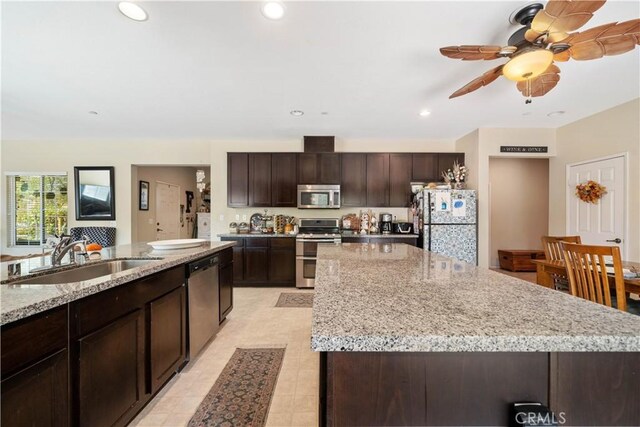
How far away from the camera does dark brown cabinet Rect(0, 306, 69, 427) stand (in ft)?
2.94

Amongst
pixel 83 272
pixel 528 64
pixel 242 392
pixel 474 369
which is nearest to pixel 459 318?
pixel 474 369

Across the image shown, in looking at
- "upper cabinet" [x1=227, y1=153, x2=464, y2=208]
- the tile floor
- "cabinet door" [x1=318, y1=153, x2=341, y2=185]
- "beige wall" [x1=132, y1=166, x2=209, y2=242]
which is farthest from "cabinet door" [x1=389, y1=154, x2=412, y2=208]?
"beige wall" [x1=132, y1=166, x2=209, y2=242]

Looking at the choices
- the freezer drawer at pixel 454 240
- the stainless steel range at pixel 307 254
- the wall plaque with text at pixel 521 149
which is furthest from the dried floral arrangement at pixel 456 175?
the stainless steel range at pixel 307 254

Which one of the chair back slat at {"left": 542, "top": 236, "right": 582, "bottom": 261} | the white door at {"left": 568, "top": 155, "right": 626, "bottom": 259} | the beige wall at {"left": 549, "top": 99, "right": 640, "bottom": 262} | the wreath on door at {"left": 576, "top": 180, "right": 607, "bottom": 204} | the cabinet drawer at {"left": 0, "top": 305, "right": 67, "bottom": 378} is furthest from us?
the wreath on door at {"left": 576, "top": 180, "right": 607, "bottom": 204}

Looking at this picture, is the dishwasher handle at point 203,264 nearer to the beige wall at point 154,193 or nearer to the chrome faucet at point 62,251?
the chrome faucet at point 62,251

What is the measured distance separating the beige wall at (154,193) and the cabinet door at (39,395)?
4.72 metres

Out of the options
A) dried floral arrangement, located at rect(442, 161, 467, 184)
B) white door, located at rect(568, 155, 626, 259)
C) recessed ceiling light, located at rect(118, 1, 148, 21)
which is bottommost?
white door, located at rect(568, 155, 626, 259)

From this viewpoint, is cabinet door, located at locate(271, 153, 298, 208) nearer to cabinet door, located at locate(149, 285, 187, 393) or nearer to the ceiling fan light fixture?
cabinet door, located at locate(149, 285, 187, 393)

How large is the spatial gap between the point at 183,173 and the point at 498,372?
7873 millimetres

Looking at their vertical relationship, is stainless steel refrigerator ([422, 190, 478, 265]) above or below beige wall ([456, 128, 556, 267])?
below

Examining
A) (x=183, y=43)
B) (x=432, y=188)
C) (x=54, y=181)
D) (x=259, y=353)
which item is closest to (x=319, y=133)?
(x=432, y=188)

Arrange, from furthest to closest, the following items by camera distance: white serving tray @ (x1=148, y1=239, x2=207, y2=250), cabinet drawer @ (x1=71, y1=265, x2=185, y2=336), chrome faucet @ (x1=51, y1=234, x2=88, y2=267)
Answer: white serving tray @ (x1=148, y1=239, x2=207, y2=250)
chrome faucet @ (x1=51, y1=234, x2=88, y2=267)
cabinet drawer @ (x1=71, y1=265, x2=185, y2=336)

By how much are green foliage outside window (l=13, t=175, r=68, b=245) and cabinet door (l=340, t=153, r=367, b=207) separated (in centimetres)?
528

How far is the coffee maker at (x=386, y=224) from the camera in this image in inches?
186
